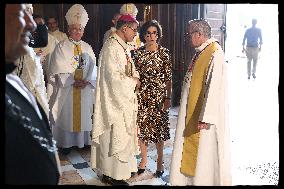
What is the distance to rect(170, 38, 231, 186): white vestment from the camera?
9.73 ft

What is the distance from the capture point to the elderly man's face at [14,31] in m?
1.16

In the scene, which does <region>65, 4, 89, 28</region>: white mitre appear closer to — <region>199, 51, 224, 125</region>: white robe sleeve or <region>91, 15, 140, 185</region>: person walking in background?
<region>91, 15, 140, 185</region>: person walking in background

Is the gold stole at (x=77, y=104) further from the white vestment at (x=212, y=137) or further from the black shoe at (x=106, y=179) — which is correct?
the white vestment at (x=212, y=137)

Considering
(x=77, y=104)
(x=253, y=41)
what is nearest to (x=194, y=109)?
(x=77, y=104)

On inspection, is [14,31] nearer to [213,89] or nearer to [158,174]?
[213,89]

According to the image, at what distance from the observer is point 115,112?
3.45 meters

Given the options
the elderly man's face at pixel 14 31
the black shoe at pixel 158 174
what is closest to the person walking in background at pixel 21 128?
the elderly man's face at pixel 14 31

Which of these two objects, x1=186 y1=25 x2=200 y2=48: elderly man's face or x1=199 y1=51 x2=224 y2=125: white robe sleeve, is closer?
x1=199 y1=51 x2=224 y2=125: white robe sleeve

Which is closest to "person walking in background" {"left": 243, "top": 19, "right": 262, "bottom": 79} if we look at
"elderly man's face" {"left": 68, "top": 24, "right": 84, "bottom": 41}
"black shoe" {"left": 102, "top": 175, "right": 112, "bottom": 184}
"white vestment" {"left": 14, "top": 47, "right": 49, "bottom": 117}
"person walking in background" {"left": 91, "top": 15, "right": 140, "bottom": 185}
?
"elderly man's face" {"left": 68, "top": 24, "right": 84, "bottom": 41}

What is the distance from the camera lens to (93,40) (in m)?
7.96

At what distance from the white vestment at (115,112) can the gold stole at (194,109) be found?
0.61m

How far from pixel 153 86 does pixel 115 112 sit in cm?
59

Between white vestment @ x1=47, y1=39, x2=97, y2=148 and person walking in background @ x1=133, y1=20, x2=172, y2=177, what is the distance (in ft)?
3.54

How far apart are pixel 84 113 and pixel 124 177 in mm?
1414
